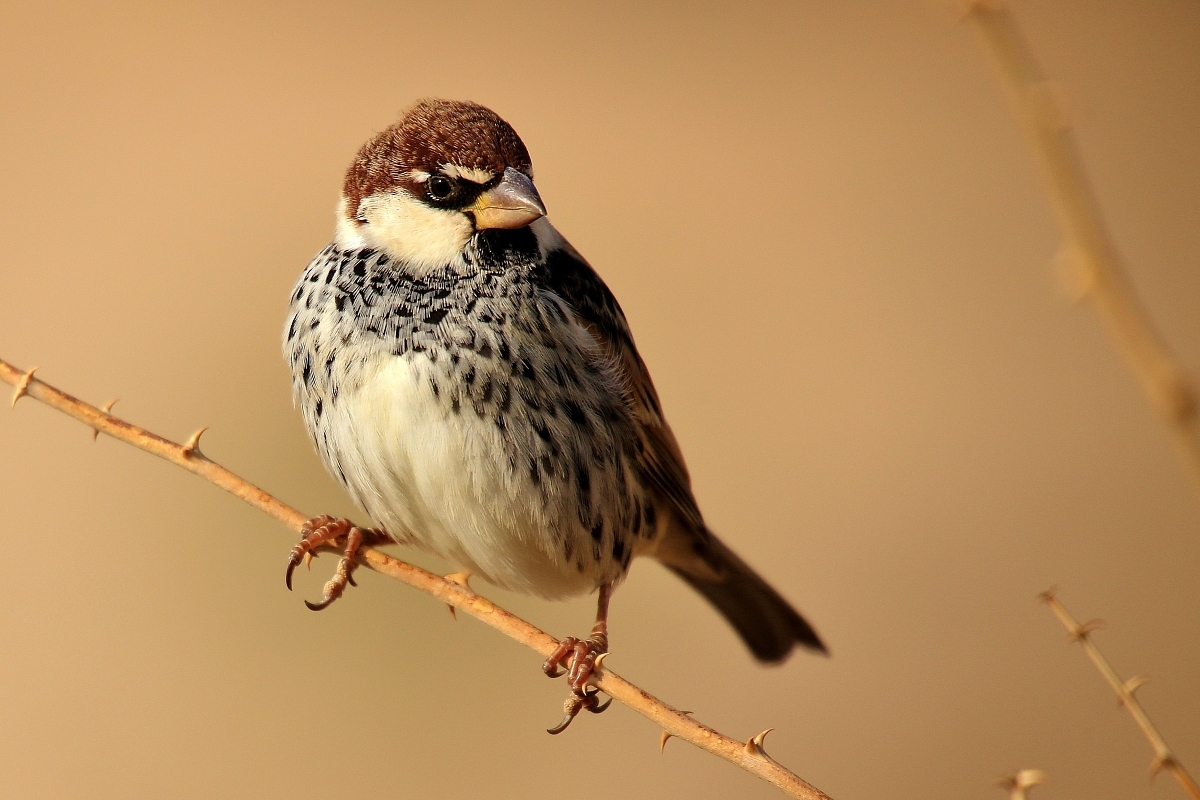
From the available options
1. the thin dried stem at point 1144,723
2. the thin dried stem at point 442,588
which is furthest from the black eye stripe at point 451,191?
the thin dried stem at point 1144,723

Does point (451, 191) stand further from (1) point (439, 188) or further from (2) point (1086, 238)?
(2) point (1086, 238)

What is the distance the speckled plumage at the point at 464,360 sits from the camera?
2449 millimetres

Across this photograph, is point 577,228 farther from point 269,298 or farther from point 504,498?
point 504,498

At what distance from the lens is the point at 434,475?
2479 millimetres

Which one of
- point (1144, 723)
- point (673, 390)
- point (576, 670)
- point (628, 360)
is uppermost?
point (673, 390)

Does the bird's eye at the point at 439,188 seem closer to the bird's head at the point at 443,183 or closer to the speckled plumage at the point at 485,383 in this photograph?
the bird's head at the point at 443,183

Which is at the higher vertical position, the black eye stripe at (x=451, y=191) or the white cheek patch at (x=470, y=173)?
the white cheek patch at (x=470, y=173)

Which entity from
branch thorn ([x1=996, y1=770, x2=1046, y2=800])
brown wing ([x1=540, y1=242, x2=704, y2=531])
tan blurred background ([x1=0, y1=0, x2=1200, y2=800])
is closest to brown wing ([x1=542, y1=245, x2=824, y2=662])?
brown wing ([x1=540, y1=242, x2=704, y2=531])

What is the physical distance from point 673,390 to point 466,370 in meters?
3.65

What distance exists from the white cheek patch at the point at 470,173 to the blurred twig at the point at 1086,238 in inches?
61.0

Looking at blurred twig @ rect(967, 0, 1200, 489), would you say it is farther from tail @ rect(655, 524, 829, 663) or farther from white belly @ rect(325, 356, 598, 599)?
tail @ rect(655, 524, 829, 663)

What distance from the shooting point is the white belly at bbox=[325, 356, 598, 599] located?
95.9 inches

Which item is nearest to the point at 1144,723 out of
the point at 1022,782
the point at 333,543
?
the point at 1022,782

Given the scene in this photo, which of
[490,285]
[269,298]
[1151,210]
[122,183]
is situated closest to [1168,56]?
[1151,210]
